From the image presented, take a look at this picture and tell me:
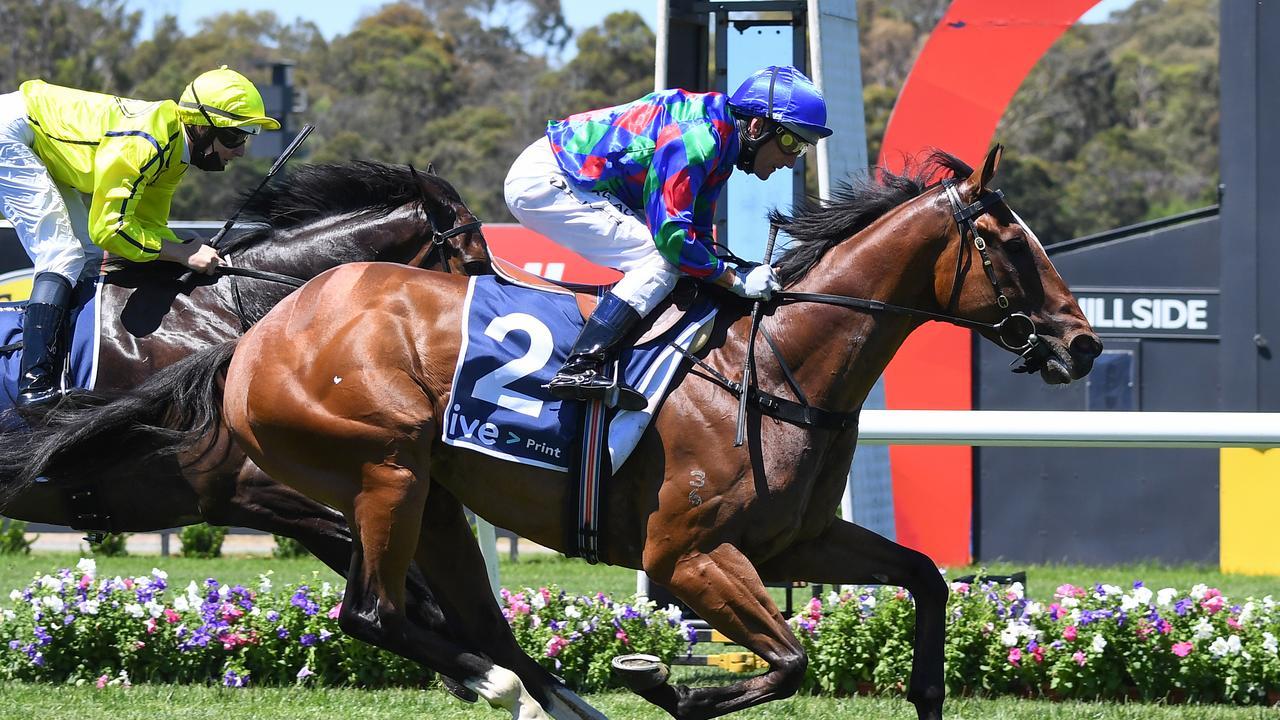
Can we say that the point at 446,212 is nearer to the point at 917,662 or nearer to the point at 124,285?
the point at 124,285

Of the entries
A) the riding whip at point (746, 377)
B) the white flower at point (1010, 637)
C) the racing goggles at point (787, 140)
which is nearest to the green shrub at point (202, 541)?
the white flower at point (1010, 637)

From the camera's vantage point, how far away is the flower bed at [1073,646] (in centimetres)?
510

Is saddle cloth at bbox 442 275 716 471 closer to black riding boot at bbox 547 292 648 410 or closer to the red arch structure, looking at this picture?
black riding boot at bbox 547 292 648 410

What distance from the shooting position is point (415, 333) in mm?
4156

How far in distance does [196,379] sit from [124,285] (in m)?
0.75

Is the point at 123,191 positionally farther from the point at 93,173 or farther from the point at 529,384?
the point at 529,384

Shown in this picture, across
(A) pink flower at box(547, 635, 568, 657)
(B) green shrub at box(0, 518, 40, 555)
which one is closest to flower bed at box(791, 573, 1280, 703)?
(A) pink flower at box(547, 635, 568, 657)

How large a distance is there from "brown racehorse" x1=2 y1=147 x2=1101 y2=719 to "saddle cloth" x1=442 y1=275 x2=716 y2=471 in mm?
60

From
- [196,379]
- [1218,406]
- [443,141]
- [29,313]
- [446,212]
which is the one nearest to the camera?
[196,379]

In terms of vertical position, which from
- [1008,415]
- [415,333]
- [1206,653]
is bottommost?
[1206,653]

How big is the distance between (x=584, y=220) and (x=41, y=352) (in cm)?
188

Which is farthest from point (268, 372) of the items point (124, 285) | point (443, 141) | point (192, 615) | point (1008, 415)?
point (443, 141)

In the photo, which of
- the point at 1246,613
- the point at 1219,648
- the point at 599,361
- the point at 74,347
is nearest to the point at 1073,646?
the point at 1219,648

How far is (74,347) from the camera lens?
4930 mm
